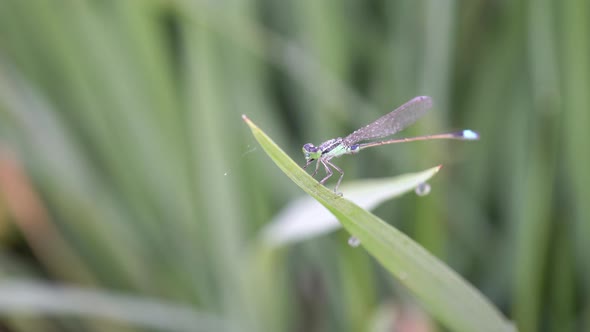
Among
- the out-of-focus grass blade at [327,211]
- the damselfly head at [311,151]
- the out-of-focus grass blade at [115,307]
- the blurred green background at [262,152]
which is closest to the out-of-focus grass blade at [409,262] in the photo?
the out-of-focus grass blade at [327,211]

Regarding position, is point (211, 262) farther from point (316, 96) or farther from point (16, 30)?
point (16, 30)

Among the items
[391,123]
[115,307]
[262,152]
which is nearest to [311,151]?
[391,123]

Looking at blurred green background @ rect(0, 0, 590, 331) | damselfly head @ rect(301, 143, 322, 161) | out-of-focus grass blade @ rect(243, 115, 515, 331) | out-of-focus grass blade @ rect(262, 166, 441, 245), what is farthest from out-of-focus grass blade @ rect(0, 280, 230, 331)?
out-of-focus grass blade @ rect(243, 115, 515, 331)

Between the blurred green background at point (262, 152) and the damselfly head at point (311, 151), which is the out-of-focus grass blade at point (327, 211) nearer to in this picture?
the damselfly head at point (311, 151)

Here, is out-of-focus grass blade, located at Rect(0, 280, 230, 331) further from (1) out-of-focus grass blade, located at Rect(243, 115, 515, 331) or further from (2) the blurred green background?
(1) out-of-focus grass blade, located at Rect(243, 115, 515, 331)

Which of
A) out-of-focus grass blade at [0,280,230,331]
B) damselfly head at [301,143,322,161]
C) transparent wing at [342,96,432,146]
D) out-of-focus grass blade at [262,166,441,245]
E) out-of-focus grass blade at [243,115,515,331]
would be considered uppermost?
out-of-focus grass blade at [0,280,230,331]

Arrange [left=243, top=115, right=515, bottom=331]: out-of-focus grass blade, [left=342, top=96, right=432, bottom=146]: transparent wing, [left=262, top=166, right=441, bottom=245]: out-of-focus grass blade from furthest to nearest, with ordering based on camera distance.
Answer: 1. [left=342, top=96, right=432, bottom=146]: transparent wing
2. [left=262, top=166, right=441, bottom=245]: out-of-focus grass blade
3. [left=243, top=115, right=515, bottom=331]: out-of-focus grass blade
